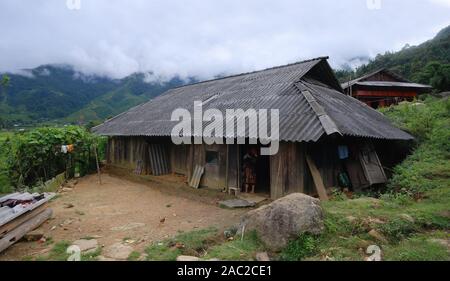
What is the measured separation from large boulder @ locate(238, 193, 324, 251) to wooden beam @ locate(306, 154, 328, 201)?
295 cm

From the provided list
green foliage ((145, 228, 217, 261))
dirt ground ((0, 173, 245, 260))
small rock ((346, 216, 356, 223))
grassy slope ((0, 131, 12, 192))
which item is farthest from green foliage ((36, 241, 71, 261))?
grassy slope ((0, 131, 12, 192))

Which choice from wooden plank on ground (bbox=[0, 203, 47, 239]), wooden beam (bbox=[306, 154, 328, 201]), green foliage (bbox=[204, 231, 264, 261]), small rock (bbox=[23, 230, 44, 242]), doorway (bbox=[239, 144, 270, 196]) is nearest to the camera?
green foliage (bbox=[204, 231, 264, 261])

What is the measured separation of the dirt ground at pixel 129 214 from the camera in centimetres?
638

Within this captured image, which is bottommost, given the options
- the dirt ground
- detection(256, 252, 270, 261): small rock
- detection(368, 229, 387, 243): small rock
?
the dirt ground

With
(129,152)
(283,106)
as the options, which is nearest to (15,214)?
(283,106)

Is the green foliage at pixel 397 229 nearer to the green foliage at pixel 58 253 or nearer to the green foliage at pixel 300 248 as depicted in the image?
the green foliage at pixel 300 248

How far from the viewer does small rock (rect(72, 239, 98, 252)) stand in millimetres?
5698

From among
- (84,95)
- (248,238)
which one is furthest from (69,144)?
(84,95)

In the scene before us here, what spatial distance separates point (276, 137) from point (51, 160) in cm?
1110

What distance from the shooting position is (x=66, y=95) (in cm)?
5997

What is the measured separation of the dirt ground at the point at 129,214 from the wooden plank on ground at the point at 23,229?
0.58ft

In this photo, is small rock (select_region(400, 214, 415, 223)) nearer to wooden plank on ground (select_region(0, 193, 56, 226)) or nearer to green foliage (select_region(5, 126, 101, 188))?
wooden plank on ground (select_region(0, 193, 56, 226))

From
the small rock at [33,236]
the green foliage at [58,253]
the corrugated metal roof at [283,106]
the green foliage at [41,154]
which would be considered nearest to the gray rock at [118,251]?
the green foliage at [58,253]
